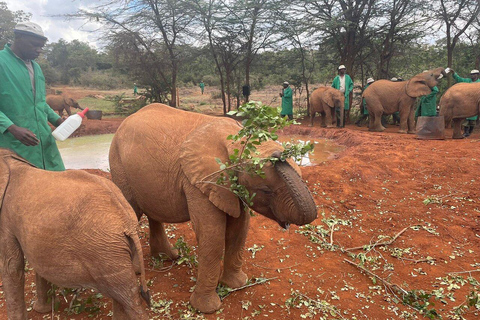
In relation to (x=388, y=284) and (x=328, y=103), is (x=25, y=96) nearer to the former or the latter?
(x=388, y=284)

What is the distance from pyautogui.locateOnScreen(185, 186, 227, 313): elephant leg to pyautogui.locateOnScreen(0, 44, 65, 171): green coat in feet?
5.51

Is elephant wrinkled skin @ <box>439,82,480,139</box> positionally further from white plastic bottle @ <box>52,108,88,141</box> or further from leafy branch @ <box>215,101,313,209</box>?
white plastic bottle @ <box>52,108,88,141</box>

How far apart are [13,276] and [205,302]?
159cm

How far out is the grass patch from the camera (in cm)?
2379

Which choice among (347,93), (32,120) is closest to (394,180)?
(32,120)

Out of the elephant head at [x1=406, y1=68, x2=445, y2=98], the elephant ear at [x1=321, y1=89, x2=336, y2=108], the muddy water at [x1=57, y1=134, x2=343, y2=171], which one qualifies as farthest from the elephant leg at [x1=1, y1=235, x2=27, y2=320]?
the elephant ear at [x1=321, y1=89, x2=336, y2=108]

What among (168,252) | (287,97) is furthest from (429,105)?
(168,252)

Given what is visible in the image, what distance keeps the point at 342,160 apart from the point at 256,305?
5.23 metres

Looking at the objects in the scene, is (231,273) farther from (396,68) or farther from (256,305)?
(396,68)

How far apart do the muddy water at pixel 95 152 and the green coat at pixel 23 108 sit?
181 inches

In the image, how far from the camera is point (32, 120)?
10.1ft

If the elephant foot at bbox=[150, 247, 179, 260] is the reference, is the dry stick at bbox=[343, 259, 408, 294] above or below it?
below

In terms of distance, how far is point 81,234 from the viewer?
1.90 m

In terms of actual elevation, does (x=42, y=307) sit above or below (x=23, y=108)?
below
